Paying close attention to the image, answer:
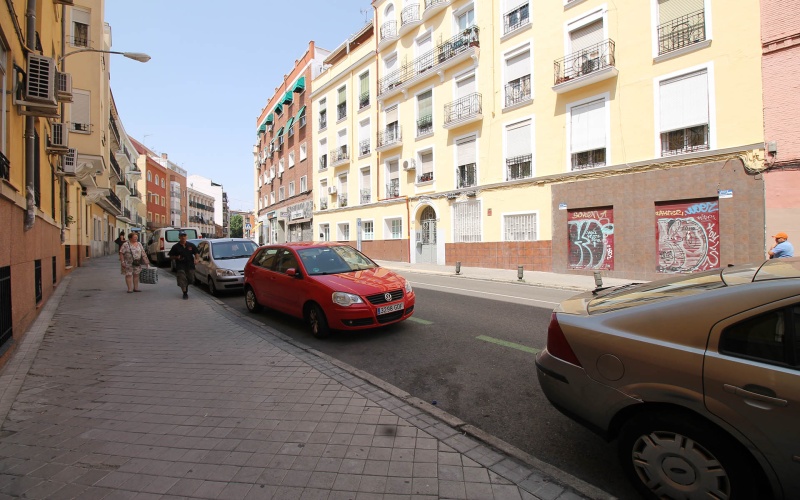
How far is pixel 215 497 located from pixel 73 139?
2072 centimetres

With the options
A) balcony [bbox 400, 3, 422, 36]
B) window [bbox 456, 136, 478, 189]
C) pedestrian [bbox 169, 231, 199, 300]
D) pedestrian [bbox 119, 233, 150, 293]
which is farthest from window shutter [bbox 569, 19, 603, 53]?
pedestrian [bbox 119, 233, 150, 293]

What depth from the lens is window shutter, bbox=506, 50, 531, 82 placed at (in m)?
17.5

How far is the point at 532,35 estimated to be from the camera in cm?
1709

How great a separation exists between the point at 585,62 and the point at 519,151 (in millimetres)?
4230

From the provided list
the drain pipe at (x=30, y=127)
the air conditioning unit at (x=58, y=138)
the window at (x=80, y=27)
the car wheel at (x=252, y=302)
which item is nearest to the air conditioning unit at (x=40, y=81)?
the drain pipe at (x=30, y=127)

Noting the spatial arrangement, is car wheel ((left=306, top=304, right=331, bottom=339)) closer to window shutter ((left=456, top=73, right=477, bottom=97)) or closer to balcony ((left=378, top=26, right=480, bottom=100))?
window shutter ((left=456, top=73, right=477, bottom=97))

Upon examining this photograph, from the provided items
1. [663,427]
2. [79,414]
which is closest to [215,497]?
[79,414]

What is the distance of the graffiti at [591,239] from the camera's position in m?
14.7

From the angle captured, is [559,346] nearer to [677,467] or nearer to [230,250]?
[677,467]

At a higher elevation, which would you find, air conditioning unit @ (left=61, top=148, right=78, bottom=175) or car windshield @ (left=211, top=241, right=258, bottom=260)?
air conditioning unit @ (left=61, top=148, right=78, bottom=175)

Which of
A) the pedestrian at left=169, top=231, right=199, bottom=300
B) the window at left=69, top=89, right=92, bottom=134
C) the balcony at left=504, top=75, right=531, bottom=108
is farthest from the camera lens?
the balcony at left=504, top=75, right=531, bottom=108

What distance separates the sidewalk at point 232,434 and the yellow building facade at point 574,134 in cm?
1339

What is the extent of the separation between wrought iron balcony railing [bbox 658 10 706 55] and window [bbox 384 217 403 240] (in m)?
15.1

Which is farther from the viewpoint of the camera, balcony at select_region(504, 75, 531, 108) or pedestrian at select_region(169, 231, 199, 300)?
balcony at select_region(504, 75, 531, 108)
